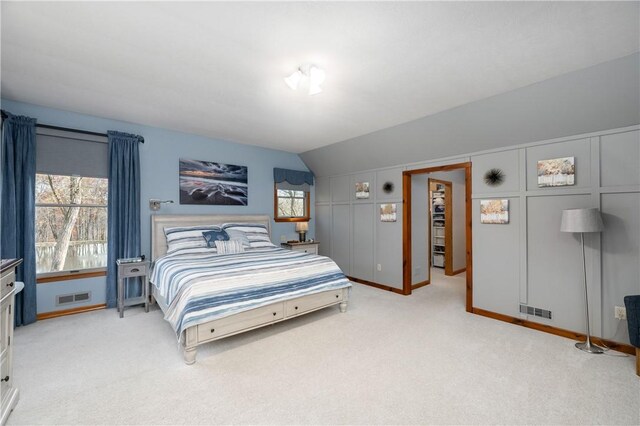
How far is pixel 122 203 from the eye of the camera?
3863mm

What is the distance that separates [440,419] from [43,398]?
→ 2759 millimetres

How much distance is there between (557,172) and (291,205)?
4366 millimetres

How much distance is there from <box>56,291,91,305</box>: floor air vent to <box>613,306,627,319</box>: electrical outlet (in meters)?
6.09

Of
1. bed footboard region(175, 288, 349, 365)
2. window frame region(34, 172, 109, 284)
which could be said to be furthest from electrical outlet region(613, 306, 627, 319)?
window frame region(34, 172, 109, 284)

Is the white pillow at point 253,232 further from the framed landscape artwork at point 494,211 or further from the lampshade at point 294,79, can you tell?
the framed landscape artwork at point 494,211

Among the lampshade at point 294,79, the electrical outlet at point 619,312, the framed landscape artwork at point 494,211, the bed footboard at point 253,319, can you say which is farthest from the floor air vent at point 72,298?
the electrical outlet at point 619,312

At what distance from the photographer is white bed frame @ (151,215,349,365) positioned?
249 centimetres

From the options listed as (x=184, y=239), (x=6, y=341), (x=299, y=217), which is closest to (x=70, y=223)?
(x=184, y=239)

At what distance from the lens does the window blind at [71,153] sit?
3.43m

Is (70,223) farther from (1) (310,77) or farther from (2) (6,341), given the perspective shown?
(1) (310,77)

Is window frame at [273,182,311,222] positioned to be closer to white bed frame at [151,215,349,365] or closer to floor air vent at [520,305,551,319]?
white bed frame at [151,215,349,365]

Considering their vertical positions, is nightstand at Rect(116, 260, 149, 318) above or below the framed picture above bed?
below

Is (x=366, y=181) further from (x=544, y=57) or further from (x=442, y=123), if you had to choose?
(x=544, y=57)

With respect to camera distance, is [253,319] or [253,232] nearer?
[253,319]
